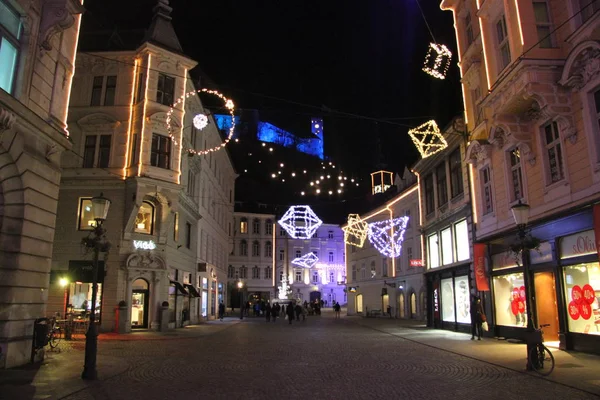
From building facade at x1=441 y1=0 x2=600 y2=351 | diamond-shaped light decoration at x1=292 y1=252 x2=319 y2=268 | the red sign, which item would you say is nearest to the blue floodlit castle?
diamond-shaped light decoration at x1=292 y1=252 x2=319 y2=268

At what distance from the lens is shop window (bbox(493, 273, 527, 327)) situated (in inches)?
722

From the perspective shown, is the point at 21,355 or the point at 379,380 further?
the point at 21,355

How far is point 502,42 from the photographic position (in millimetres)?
18109

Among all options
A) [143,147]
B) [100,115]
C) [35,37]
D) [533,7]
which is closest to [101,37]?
[100,115]

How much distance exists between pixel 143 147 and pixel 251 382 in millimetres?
18266

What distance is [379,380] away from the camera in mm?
10414

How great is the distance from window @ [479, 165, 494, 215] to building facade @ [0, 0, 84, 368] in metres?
17.2

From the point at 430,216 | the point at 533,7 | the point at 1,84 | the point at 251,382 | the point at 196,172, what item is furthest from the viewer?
the point at 196,172

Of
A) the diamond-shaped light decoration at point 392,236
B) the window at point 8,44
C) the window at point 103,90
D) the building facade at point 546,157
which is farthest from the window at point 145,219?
the diamond-shaped light decoration at point 392,236

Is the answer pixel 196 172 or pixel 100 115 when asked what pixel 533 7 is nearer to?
pixel 100 115

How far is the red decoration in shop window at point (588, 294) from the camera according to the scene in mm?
14016

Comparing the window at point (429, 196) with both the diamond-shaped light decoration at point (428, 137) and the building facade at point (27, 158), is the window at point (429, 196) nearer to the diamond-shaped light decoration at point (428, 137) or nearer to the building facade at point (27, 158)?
the diamond-shaped light decoration at point (428, 137)

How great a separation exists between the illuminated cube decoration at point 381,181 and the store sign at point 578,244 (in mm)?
36842

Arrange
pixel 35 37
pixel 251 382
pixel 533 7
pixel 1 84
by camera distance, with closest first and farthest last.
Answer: pixel 251 382
pixel 1 84
pixel 35 37
pixel 533 7
